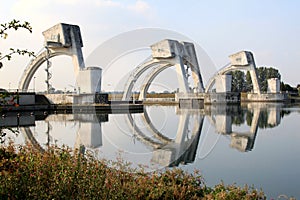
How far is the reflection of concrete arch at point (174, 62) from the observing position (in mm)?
38188

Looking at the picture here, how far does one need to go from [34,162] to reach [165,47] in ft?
114

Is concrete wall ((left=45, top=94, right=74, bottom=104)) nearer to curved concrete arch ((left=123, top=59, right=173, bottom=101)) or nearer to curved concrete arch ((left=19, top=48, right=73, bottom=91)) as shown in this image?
curved concrete arch ((left=19, top=48, right=73, bottom=91))

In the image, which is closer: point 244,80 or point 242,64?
A: point 242,64

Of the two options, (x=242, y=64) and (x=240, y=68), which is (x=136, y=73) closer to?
(x=242, y=64)

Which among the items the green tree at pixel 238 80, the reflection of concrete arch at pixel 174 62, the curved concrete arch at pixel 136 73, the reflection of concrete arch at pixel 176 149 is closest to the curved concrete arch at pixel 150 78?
the reflection of concrete arch at pixel 174 62

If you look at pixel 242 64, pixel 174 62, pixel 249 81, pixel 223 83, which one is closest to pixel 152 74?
pixel 174 62

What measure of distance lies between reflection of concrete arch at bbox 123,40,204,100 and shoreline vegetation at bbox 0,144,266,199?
33537 millimetres

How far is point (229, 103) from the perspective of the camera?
45.8m

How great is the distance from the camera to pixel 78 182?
3709 mm

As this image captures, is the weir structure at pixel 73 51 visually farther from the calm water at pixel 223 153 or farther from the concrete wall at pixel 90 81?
the calm water at pixel 223 153

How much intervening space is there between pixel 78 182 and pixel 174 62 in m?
35.7

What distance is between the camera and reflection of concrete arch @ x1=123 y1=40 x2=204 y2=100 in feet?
125

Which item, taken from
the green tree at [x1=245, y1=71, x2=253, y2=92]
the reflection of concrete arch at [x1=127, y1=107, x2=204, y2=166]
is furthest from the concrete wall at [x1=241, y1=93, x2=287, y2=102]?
the reflection of concrete arch at [x1=127, y1=107, x2=204, y2=166]

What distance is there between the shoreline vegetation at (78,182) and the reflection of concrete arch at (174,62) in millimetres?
33537
